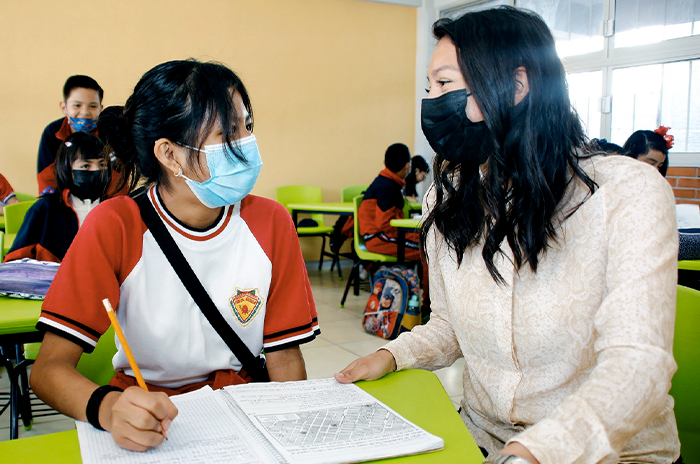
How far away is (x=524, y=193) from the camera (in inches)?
38.9

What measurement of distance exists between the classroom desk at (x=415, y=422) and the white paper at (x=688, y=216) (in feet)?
10.0

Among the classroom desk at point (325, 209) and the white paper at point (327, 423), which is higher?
the white paper at point (327, 423)

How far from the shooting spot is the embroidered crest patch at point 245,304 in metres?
1.20

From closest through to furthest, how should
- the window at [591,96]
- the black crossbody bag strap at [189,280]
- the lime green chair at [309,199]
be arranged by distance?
the black crossbody bag strap at [189,280], the window at [591,96], the lime green chair at [309,199]

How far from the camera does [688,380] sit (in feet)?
3.55

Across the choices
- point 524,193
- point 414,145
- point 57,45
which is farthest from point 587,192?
point 414,145

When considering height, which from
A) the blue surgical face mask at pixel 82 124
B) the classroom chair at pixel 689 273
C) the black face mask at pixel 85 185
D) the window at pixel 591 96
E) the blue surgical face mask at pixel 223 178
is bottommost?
the classroom chair at pixel 689 273

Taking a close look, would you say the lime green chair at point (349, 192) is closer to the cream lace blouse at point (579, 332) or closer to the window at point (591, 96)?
the window at point (591, 96)

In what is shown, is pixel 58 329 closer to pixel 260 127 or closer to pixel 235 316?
pixel 235 316

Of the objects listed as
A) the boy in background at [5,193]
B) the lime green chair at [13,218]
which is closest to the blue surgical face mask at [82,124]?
the lime green chair at [13,218]

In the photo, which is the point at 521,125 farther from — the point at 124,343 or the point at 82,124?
the point at 82,124

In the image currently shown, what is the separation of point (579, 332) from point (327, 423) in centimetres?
44

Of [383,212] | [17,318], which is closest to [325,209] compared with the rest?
[383,212]

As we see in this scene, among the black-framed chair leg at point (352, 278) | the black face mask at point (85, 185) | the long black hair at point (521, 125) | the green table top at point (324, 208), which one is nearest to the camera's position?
the long black hair at point (521, 125)
